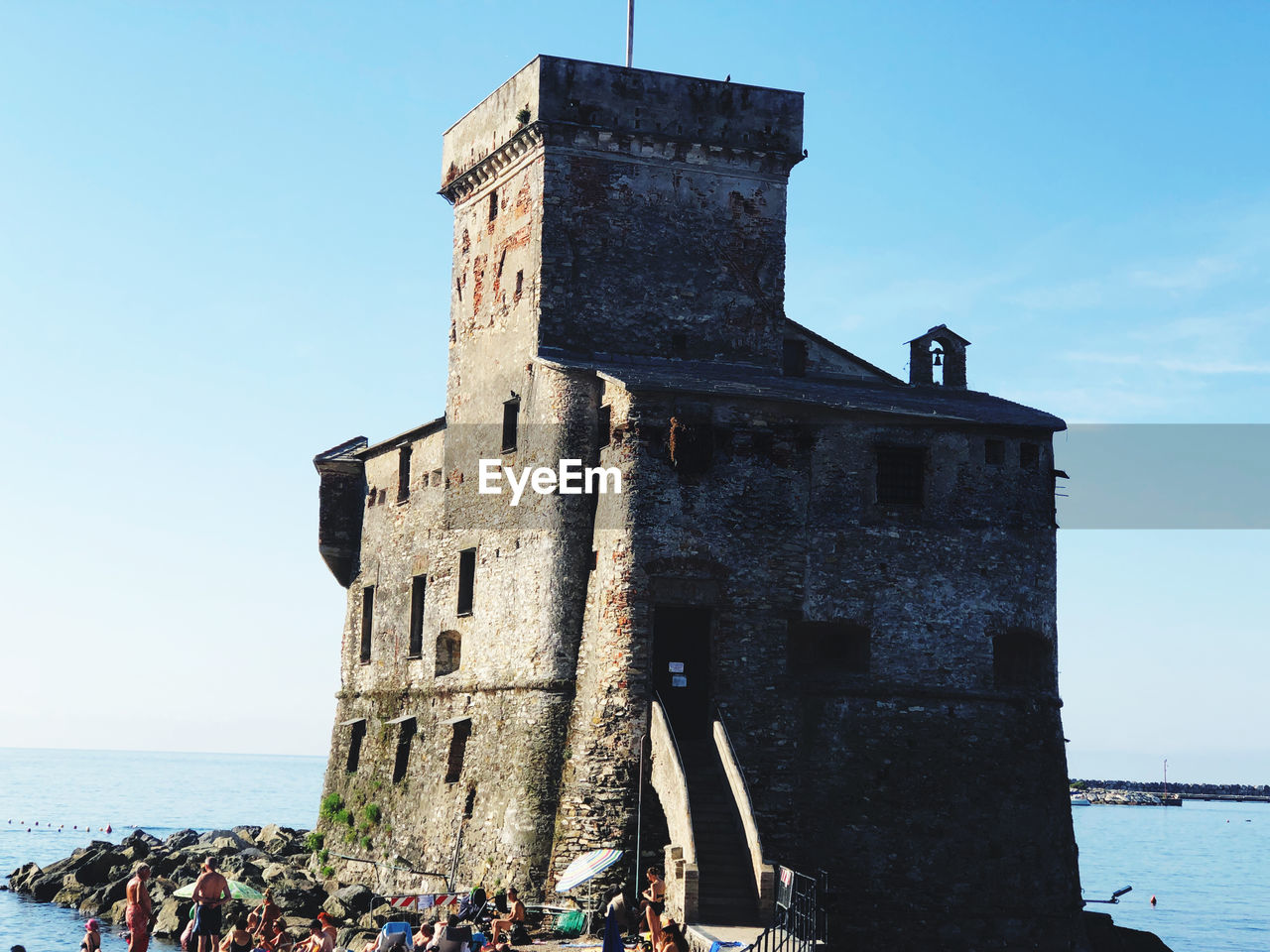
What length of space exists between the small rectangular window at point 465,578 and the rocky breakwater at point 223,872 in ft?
20.6

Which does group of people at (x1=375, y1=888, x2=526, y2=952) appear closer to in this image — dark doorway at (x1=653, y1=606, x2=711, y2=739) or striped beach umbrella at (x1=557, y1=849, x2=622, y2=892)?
striped beach umbrella at (x1=557, y1=849, x2=622, y2=892)

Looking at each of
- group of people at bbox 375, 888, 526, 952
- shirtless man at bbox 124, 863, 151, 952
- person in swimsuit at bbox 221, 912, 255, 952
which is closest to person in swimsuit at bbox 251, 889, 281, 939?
group of people at bbox 375, 888, 526, 952

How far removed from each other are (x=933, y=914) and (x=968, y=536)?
716cm

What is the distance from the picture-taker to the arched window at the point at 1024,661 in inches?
1240

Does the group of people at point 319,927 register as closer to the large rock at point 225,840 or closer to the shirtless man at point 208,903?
the shirtless man at point 208,903

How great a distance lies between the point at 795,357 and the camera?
117ft

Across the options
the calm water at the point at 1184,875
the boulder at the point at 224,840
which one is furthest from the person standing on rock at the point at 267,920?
the calm water at the point at 1184,875

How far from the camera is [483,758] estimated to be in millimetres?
32094

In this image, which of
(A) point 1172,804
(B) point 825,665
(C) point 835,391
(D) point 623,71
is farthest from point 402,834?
(A) point 1172,804

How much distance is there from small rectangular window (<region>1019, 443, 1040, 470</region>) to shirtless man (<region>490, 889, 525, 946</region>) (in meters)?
13.0

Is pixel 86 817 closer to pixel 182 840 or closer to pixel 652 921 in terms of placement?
pixel 182 840

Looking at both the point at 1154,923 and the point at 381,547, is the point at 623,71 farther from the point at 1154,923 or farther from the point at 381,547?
the point at 1154,923

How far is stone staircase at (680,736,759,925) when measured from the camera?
25531 millimetres

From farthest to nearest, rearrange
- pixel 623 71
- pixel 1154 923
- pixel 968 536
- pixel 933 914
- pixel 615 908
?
pixel 1154 923 → pixel 623 71 → pixel 968 536 → pixel 933 914 → pixel 615 908
